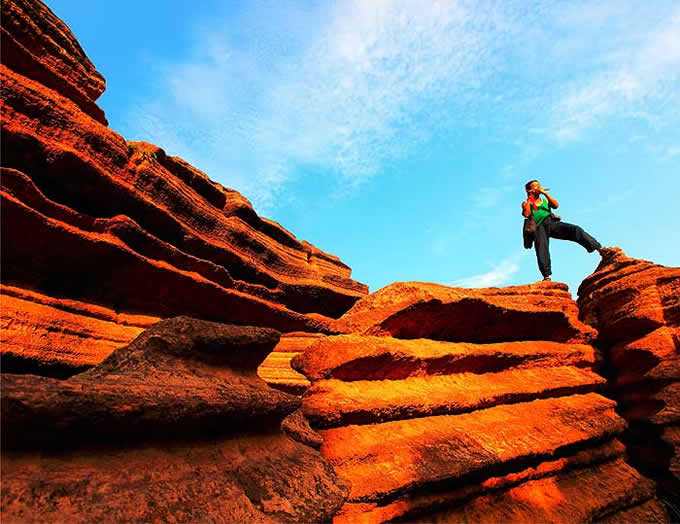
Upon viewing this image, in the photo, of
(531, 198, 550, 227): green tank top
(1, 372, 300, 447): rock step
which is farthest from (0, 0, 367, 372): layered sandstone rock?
(531, 198, 550, 227): green tank top

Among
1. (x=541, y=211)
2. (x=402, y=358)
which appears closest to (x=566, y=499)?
(x=402, y=358)

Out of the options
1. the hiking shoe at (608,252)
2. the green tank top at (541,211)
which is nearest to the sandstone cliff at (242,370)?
the hiking shoe at (608,252)

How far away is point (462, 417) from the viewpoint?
5.75 meters

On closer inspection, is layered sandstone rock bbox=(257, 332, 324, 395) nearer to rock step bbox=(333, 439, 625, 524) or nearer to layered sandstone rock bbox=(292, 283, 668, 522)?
layered sandstone rock bbox=(292, 283, 668, 522)

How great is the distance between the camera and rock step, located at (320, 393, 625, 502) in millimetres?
4422

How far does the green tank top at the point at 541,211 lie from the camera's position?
11.7 meters

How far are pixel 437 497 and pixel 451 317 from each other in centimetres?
294

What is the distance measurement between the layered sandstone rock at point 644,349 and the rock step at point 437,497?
5.84 feet

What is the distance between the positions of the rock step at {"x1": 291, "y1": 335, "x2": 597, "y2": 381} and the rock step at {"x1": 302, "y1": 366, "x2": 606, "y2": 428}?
12cm

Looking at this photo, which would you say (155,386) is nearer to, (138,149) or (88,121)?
(88,121)

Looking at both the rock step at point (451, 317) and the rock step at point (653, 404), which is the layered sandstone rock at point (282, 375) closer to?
the rock step at point (451, 317)

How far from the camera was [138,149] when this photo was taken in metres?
9.08

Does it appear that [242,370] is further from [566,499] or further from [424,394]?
[566,499]

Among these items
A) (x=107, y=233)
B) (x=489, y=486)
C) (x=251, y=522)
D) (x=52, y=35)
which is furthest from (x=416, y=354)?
(x=52, y=35)
